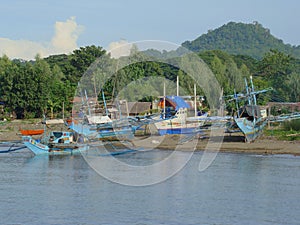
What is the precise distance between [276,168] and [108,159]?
9.94 meters

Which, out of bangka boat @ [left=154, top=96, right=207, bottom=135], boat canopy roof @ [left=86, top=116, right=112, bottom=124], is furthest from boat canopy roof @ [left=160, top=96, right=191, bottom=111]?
boat canopy roof @ [left=86, top=116, right=112, bottom=124]

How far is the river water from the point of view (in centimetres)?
A: 1870

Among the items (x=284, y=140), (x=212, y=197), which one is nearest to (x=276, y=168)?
(x=212, y=197)

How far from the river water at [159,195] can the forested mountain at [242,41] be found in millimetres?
148073

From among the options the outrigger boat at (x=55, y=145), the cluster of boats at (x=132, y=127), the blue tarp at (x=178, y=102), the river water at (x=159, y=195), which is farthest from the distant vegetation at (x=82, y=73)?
the river water at (x=159, y=195)

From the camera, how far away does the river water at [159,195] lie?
18.7 meters

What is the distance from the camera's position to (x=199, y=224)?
17.8 metres

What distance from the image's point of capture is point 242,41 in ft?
618

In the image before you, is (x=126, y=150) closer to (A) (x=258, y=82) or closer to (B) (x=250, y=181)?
(B) (x=250, y=181)

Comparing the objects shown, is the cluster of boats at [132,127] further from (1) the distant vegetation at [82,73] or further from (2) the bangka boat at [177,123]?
(1) the distant vegetation at [82,73]

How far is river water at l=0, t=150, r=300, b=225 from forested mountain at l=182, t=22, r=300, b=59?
148 meters

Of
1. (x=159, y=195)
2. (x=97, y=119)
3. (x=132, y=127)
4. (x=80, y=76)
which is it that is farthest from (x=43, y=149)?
(x=80, y=76)

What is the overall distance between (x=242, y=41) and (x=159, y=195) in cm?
17037

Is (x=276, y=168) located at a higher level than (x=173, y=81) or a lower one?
lower
